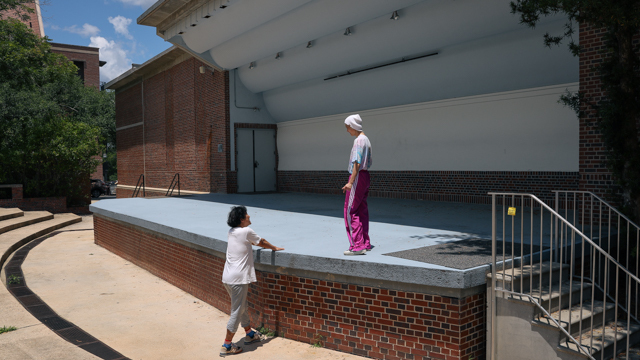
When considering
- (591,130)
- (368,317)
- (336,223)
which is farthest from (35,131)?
(591,130)

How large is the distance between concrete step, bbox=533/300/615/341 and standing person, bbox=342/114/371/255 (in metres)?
1.84

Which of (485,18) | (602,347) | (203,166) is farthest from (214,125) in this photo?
(602,347)

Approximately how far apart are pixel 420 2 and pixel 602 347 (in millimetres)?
7648

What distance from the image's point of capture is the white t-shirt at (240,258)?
494 cm

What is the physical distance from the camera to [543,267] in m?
4.70

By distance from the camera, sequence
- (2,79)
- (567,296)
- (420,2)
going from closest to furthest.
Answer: (567,296) < (420,2) < (2,79)

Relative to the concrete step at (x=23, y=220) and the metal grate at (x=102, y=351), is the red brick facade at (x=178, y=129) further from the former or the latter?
the metal grate at (x=102, y=351)

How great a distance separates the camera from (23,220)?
15.0 meters

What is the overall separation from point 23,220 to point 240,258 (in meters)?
13.2

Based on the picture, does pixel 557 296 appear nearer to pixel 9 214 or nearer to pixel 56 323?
pixel 56 323

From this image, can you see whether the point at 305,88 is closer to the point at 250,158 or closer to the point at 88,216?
the point at 250,158

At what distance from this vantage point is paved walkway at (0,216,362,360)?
16.2ft

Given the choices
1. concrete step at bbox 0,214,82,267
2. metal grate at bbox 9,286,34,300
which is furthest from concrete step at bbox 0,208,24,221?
metal grate at bbox 9,286,34,300

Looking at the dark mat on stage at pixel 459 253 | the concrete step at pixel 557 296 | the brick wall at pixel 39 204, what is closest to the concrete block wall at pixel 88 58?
the brick wall at pixel 39 204
